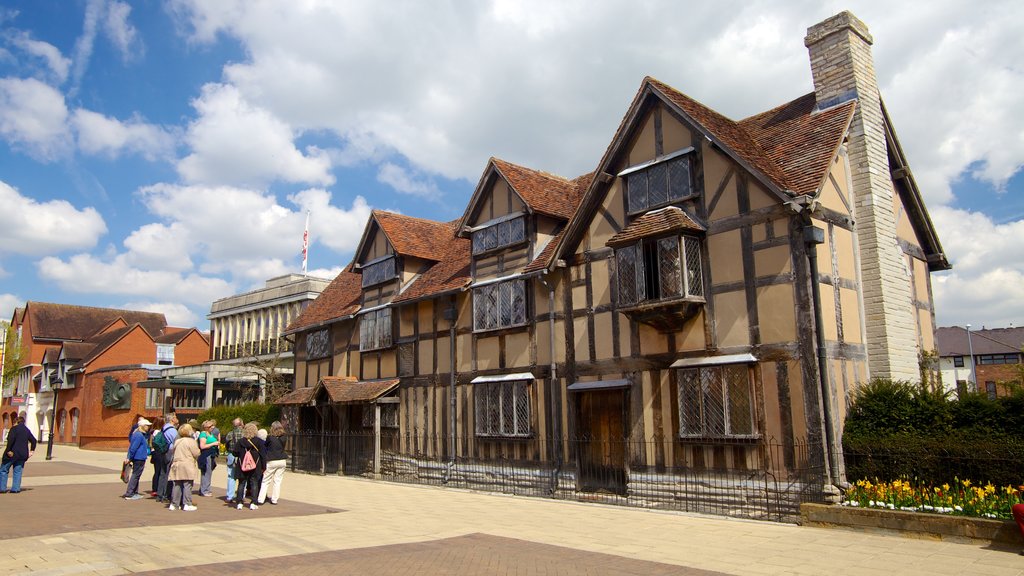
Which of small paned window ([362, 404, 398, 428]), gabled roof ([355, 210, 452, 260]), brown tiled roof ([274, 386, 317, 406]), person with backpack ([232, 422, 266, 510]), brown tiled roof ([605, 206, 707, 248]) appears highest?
gabled roof ([355, 210, 452, 260])

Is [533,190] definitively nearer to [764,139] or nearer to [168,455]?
[764,139]

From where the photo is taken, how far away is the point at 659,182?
16.9 m

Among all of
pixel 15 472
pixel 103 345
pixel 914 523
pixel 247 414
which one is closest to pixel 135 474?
pixel 15 472

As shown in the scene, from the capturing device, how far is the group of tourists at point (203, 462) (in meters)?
14.2

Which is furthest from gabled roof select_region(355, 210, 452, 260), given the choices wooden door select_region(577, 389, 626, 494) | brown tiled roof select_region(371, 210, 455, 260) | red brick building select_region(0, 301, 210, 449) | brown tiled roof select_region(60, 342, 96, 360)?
brown tiled roof select_region(60, 342, 96, 360)

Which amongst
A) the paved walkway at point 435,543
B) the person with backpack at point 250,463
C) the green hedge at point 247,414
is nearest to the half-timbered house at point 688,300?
the paved walkway at point 435,543

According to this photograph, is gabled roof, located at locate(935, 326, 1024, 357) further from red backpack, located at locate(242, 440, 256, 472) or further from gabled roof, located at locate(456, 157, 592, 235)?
red backpack, located at locate(242, 440, 256, 472)

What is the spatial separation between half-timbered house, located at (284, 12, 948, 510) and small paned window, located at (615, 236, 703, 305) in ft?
0.14

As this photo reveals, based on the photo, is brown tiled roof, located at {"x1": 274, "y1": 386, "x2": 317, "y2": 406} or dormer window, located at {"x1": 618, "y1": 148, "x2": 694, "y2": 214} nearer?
dormer window, located at {"x1": 618, "y1": 148, "x2": 694, "y2": 214}

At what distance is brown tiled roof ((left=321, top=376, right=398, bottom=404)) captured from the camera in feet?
75.8

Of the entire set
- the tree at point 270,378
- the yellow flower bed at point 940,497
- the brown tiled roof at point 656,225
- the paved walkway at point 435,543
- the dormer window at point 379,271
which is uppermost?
the dormer window at point 379,271

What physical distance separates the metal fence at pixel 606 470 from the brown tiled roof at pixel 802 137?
5.30 m

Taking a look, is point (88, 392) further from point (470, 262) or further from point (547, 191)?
point (547, 191)

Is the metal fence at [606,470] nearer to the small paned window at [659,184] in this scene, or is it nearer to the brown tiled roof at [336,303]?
the brown tiled roof at [336,303]
